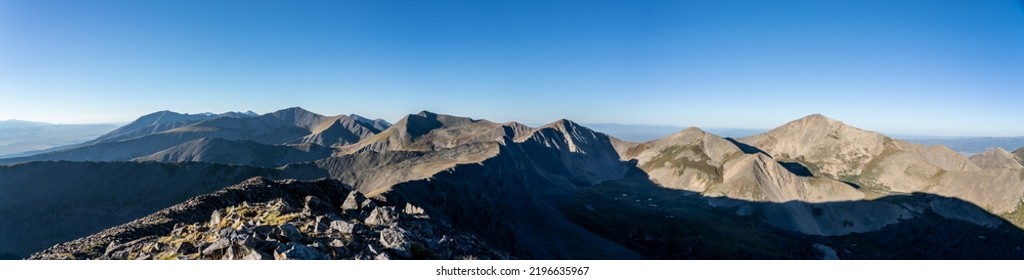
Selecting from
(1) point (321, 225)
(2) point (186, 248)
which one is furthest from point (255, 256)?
(1) point (321, 225)

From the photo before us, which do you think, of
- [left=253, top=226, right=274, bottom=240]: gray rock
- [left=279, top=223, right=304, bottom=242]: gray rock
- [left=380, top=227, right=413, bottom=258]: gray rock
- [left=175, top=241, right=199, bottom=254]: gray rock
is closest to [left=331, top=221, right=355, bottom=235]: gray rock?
[left=380, top=227, right=413, bottom=258]: gray rock

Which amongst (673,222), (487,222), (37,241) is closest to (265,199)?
(487,222)

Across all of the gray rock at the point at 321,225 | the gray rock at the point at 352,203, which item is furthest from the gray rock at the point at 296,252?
the gray rock at the point at 352,203

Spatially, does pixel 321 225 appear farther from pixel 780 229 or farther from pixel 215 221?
pixel 780 229

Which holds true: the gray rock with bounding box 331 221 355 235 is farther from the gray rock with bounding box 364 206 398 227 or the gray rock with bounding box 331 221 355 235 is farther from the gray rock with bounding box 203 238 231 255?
the gray rock with bounding box 203 238 231 255

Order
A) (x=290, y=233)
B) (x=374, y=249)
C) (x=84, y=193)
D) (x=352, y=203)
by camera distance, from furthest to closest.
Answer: (x=84, y=193), (x=352, y=203), (x=374, y=249), (x=290, y=233)

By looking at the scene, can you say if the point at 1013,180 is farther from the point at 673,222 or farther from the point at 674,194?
the point at 673,222
